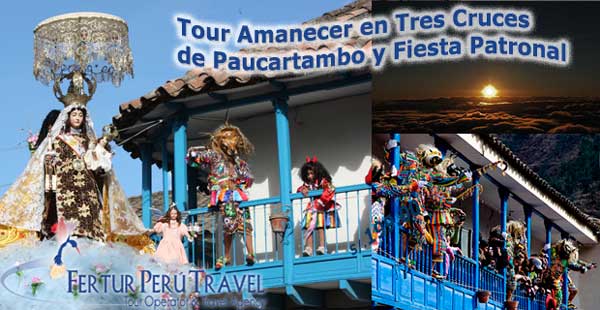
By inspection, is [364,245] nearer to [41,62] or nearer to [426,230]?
[426,230]

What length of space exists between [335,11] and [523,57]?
1.86 meters

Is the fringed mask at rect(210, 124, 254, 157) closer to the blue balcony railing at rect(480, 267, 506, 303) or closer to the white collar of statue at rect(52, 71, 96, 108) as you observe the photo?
the white collar of statue at rect(52, 71, 96, 108)

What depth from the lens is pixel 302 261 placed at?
1545 cm

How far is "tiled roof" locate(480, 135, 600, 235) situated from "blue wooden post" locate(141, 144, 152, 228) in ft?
12.3

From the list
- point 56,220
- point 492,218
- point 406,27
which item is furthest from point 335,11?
point 492,218

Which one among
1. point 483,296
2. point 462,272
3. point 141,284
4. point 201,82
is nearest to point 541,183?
point 483,296

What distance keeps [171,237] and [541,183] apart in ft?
22.9

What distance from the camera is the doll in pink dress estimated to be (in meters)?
15.5

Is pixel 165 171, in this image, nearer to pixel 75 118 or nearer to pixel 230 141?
pixel 230 141

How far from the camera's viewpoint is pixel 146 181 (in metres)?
17.0

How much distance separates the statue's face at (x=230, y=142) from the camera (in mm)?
15812

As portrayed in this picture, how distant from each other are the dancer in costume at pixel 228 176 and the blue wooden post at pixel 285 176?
1.08 feet

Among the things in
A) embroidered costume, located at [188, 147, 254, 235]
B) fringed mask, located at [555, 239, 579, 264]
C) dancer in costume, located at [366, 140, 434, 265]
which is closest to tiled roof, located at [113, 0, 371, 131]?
embroidered costume, located at [188, 147, 254, 235]

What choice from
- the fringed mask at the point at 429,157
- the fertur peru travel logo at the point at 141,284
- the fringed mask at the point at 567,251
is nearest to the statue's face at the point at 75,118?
the fertur peru travel logo at the point at 141,284
